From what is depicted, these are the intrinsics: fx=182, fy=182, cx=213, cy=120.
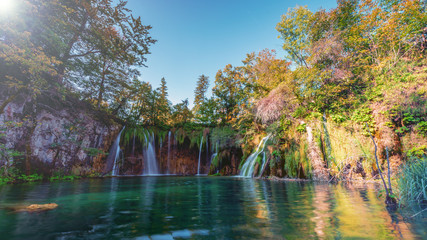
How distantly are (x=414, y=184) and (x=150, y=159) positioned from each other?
21.8m

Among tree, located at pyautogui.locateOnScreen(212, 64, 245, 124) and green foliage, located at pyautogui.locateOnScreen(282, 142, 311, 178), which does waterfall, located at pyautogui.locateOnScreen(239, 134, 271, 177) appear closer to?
green foliage, located at pyautogui.locateOnScreen(282, 142, 311, 178)

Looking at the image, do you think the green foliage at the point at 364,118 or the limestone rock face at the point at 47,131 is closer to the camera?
the green foliage at the point at 364,118

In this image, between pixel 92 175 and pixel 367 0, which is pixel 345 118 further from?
pixel 92 175

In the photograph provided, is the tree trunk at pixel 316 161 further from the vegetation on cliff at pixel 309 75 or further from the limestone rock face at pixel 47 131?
the limestone rock face at pixel 47 131

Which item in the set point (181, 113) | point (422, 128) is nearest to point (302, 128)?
point (422, 128)

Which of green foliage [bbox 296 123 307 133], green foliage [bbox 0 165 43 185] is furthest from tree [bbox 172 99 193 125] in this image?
green foliage [bbox 296 123 307 133]

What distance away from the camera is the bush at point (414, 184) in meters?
3.30

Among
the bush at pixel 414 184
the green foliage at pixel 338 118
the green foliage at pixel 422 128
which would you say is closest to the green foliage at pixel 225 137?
the green foliage at pixel 338 118

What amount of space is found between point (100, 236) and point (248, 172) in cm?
1307

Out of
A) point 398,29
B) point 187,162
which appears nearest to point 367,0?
point 398,29

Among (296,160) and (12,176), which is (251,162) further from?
(12,176)

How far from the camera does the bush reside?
3.30 metres

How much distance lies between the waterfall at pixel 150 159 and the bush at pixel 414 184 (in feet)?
69.8

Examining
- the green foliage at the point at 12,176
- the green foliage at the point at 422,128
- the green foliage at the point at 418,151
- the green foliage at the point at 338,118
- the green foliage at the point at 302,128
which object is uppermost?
the green foliage at the point at 338,118
